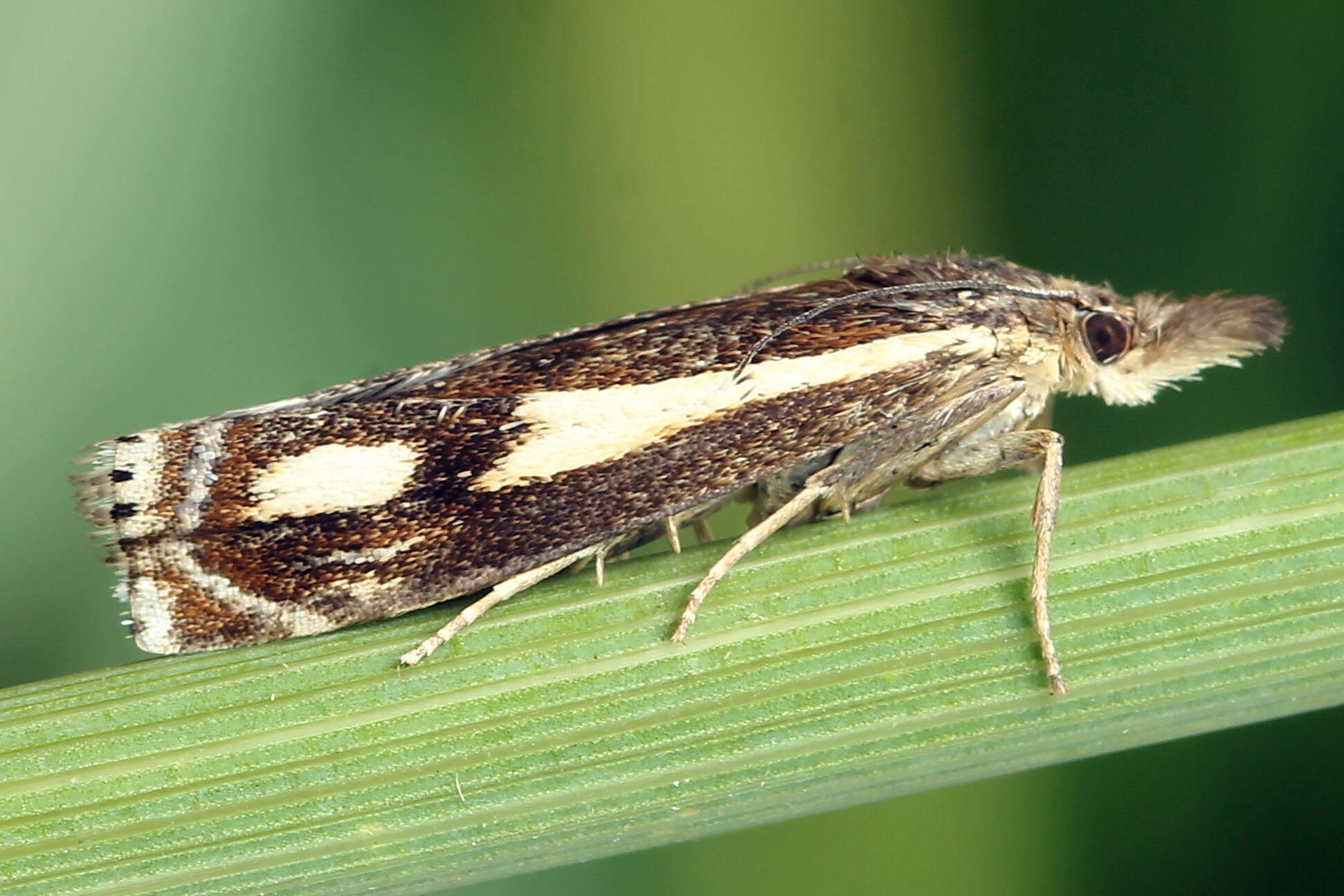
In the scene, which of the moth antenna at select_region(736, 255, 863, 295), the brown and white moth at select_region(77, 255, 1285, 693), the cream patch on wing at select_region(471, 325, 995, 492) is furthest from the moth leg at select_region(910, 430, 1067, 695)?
the moth antenna at select_region(736, 255, 863, 295)

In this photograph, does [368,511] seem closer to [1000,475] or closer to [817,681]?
[817,681]

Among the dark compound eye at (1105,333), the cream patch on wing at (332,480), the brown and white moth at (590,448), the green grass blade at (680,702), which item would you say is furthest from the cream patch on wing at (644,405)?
the dark compound eye at (1105,333)

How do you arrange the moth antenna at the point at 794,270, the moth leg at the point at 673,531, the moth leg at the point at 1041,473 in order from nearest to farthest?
the moth leg at the point at 1041,473
the moth leg at the point at 673,531
the moth antenna at the point at 794,270

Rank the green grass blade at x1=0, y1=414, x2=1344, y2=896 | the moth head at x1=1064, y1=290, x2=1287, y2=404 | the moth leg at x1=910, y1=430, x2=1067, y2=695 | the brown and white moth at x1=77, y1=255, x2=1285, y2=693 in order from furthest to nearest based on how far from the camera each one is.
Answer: the moth head at x1=1064, y1=290, x2=1287, y2=404, the brown and white moth at x1=77, y1=255, x2=1285, y2=693, the moth leg at x1=910, y1=430, x2=1067, y2=695, the green grass blade at x1=0, y1=414, x2=1344, y2=896

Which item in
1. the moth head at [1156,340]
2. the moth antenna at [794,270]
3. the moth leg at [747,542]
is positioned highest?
the moth antenna at [794,270]

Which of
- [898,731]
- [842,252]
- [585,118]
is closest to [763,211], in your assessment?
[842,252]

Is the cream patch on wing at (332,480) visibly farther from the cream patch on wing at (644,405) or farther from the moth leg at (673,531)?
the moth leg at (673,531)

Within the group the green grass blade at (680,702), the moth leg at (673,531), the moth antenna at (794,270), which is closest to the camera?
the green grass blade at (680,702)

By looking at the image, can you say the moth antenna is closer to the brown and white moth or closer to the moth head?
the brown and white moth
